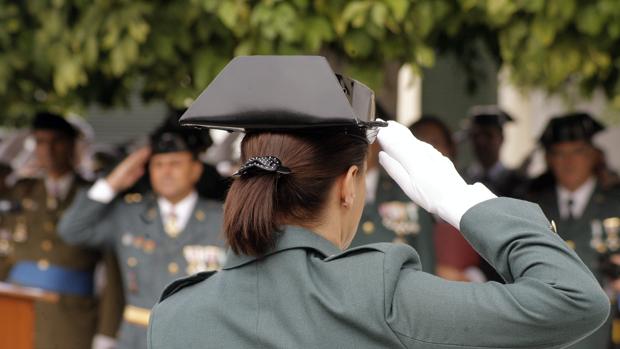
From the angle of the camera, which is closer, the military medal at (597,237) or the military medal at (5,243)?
the military medal at (597,237)

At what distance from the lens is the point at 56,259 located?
19.1ft

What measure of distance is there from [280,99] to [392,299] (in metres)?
0.40

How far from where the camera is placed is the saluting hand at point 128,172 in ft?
17.0

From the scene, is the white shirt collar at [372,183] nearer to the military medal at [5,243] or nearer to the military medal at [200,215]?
the military medal at [200,215]

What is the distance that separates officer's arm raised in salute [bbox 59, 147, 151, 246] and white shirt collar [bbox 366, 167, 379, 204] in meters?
1.13

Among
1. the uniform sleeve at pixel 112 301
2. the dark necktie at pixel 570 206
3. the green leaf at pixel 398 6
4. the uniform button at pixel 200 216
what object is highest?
the green leaf at pixel 398 6

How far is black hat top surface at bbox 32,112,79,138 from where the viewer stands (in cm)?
589

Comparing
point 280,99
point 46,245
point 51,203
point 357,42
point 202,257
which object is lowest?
point 46,245

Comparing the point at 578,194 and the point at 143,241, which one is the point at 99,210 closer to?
the point at 143,241

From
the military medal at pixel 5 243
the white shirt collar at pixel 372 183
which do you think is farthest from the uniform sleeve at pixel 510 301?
the military medal at pixel 5 243

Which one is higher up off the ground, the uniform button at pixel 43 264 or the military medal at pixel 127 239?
the military medal at pixel 127 239

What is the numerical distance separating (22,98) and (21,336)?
1.27m

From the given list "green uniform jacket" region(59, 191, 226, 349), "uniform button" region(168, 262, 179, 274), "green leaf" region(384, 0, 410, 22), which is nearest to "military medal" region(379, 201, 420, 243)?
"green uniform jacket" region(59, 191, 226, 349)

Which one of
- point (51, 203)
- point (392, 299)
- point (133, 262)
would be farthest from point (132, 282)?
point (392, 299)
